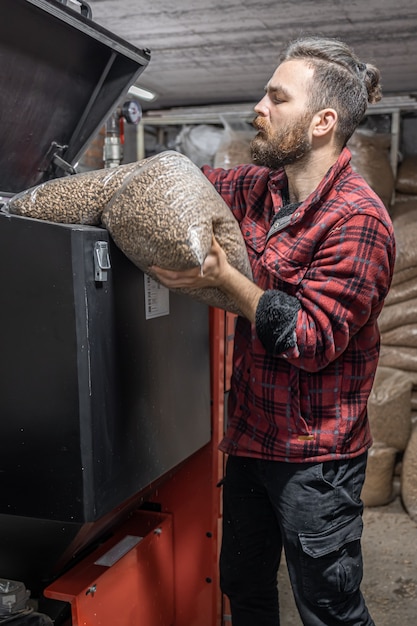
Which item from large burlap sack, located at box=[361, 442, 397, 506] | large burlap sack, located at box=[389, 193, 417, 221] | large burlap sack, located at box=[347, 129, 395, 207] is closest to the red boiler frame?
large burlap sack, located at box=[361, 442, 397, 506]

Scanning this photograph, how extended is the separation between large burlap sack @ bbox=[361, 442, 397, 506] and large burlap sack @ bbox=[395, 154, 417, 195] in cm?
132

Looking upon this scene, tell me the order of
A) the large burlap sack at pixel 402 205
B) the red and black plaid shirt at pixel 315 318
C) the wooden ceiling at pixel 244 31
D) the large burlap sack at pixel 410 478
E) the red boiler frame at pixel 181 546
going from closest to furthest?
Answer: the red and black plaid shirt at pixel 315 318 → the red boiler frame at pixel 181 546 → the wooden ceiling at pixel 244 31 → the large burlap sack at pixel 410 478 → the large burlap sack at pixel 402 205

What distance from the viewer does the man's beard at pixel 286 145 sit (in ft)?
4.48

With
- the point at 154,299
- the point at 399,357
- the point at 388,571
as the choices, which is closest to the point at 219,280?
the point at 154,299

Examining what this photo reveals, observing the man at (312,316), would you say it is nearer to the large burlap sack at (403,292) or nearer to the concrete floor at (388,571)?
the concrete floor at (388,571)

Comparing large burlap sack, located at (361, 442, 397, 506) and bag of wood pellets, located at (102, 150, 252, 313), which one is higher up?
bag of wood pellets, located at (102, 150, 252, 313)

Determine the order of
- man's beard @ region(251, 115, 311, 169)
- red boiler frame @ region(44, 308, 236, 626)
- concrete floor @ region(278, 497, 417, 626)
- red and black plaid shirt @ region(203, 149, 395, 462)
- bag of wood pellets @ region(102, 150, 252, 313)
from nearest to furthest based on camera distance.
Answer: bag of wood pellets @ region(102, 150, 252, 313) → red and black plaid shirt @ region(203, 149, 395, 462) → man's beard @ region(251, 115, 311, 169) → red boiler frame @ region(44, 308, 236, 626) → concrete floor @ region(278, 497, 417, 626)

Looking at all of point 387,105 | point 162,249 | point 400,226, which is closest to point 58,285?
point 162,249

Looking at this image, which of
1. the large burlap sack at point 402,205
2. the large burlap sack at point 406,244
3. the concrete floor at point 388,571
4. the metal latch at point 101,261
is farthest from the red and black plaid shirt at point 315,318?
the large burlap sack at point 402,205

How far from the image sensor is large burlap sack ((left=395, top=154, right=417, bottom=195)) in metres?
3.44

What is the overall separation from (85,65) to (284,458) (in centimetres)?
99

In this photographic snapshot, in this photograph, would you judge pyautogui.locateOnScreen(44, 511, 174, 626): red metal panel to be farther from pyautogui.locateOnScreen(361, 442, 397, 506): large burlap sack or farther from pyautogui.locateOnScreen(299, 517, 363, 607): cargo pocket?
pyautogui.locateOnScreen(361, 442, 397, 506): large burlap sack

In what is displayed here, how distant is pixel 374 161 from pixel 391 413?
1253 millimetres

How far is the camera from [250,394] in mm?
1469
